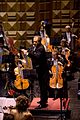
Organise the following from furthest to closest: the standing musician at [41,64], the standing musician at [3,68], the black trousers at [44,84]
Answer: the standing musician at [3,68]
the black trousers at [44,84]
the standing musician at [41,64]

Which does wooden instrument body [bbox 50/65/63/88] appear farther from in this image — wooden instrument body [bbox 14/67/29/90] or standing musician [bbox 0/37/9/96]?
standing musician [bbox 0/37/9/96]

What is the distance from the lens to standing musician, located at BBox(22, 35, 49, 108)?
902 cm

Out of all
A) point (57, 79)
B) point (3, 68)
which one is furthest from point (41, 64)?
point (3, 68)

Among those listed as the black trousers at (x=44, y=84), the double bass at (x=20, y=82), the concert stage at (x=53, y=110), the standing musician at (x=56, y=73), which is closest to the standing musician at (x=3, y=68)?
the double bass at (x=20, y=82)

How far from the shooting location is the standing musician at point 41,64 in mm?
9016

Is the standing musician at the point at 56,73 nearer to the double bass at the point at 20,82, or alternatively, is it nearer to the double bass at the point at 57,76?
the double bass at the point at 57,76

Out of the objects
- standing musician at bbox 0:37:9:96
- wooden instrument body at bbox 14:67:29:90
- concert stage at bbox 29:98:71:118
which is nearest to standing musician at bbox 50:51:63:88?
concert stage at bbox 29:98:71:118

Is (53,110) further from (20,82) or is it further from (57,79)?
(20,82)

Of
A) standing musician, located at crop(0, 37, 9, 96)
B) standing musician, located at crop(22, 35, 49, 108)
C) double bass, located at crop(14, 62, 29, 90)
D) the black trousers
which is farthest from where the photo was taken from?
standing musician, located at crop(0, 37, 9, 96)

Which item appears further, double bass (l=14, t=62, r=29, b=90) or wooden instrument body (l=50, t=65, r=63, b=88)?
double bass (l=14, t=62, r=29, b=90)

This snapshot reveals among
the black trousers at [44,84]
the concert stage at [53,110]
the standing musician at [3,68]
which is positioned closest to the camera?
the concert stage at [53,110]

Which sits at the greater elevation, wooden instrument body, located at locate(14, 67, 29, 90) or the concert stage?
wooden instrument body, located at locate(14, 67, 29, 90)

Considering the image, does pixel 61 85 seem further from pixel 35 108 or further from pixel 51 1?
pixel 51 1

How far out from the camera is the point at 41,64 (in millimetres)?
9219
